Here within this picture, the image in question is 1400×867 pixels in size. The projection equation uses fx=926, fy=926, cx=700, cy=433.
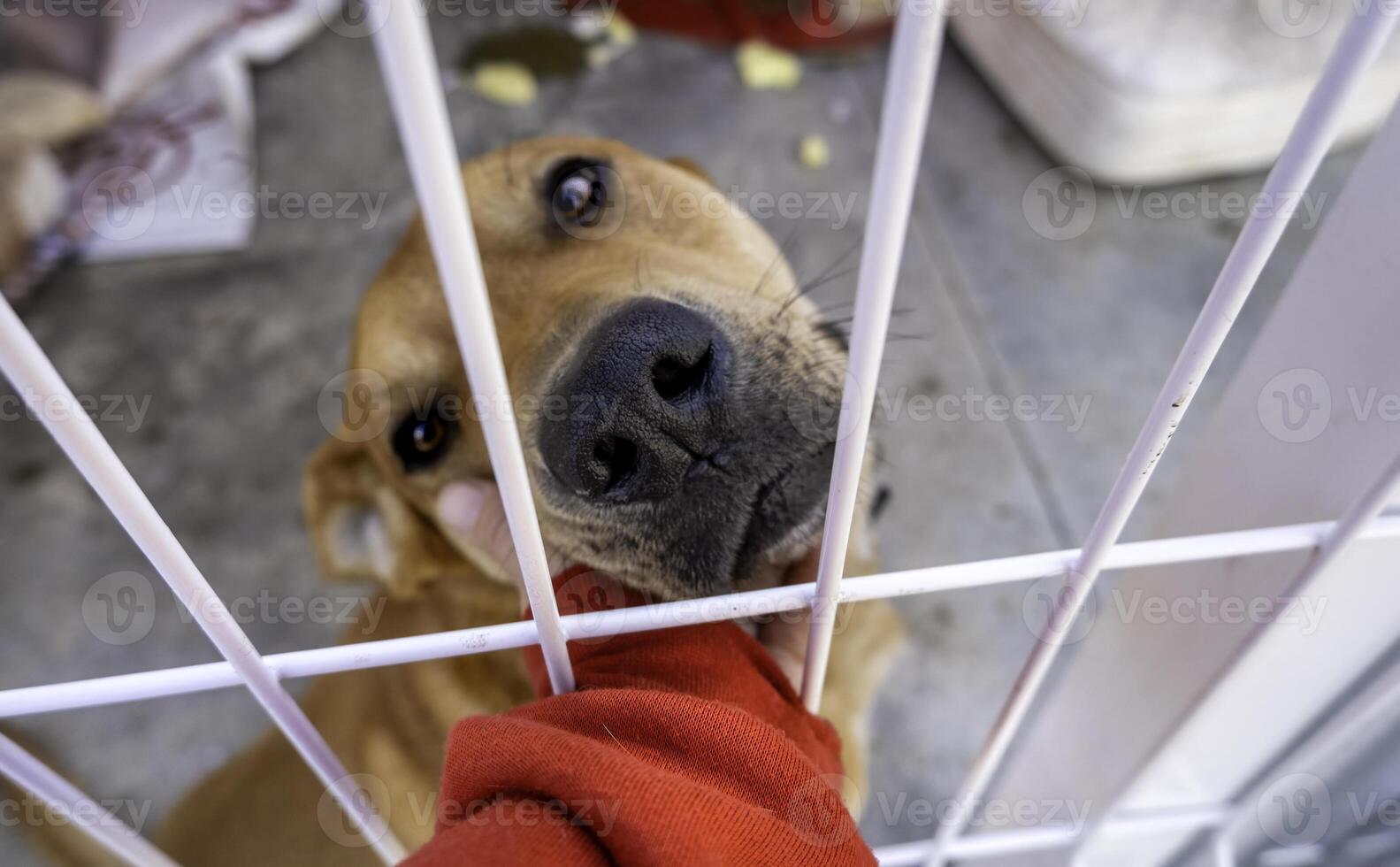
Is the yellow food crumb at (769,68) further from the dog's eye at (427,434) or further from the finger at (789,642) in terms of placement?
the finger at (789,642)

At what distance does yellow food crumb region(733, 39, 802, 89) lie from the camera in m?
3.80

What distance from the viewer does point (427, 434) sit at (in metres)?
1.65

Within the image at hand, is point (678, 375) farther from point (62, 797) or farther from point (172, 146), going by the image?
point (172, 146)

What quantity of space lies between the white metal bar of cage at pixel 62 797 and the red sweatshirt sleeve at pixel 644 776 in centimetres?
35

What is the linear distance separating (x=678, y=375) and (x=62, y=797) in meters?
0.74

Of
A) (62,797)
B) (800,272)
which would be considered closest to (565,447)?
(62,797)

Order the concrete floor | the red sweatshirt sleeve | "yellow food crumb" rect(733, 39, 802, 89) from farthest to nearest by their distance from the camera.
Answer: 1. "yellow food crumb" rect(733, 39, 802, 89)
2. the concrete floor
3. the red sweatshirt sleeve

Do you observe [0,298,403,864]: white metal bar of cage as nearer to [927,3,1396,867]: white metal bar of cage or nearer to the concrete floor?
[927,3,1396,867]: white metal bar of cage

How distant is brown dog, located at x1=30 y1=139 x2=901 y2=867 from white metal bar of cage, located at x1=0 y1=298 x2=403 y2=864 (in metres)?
0.38

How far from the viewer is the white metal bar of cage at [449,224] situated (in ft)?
1.42

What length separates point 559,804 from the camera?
2.44 feet

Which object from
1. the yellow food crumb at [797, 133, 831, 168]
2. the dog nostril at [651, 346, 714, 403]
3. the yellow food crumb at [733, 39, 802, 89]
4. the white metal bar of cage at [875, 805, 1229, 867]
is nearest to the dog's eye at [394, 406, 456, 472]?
the dog nostril at [651, 346, 714, 403]

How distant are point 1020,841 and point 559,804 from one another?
97cm

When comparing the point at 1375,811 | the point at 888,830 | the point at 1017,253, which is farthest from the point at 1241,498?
the point at 1017,253
